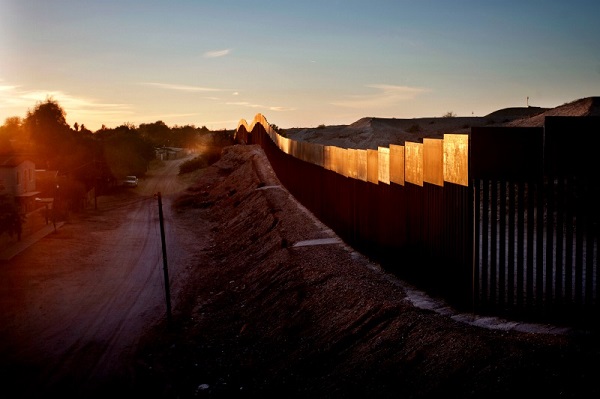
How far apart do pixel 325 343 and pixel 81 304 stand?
11476 millimetres

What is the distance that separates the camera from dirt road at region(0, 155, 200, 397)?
13680mm

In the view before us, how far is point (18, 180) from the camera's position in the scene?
46.2 m

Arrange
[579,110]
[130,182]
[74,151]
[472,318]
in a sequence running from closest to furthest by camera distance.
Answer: [472,318] < [579,110] < [130,182] < [74,151]

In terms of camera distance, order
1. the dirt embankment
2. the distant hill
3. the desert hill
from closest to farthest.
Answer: the dirt embankment, the distant hill, the desert hill

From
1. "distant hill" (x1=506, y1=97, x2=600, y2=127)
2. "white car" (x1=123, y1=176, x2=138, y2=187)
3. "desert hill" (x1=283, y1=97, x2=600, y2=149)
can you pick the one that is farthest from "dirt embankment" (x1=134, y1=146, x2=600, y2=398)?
"white car" (x1=123, y1=176, x2=138, y2=187)

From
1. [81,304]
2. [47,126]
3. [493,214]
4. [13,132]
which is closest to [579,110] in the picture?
[81,304]

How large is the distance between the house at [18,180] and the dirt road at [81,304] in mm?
9658

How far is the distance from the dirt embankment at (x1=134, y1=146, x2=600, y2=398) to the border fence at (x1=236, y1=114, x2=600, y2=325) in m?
0.70

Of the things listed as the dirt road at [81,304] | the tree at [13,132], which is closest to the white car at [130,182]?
the tree at [13,132]

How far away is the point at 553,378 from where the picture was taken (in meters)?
6.89

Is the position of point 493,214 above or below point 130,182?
above

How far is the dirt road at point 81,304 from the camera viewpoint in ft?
44.9

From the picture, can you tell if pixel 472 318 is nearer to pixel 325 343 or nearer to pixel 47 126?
pixel 325 343

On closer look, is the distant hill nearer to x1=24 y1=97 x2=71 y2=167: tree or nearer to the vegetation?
the vegetation
